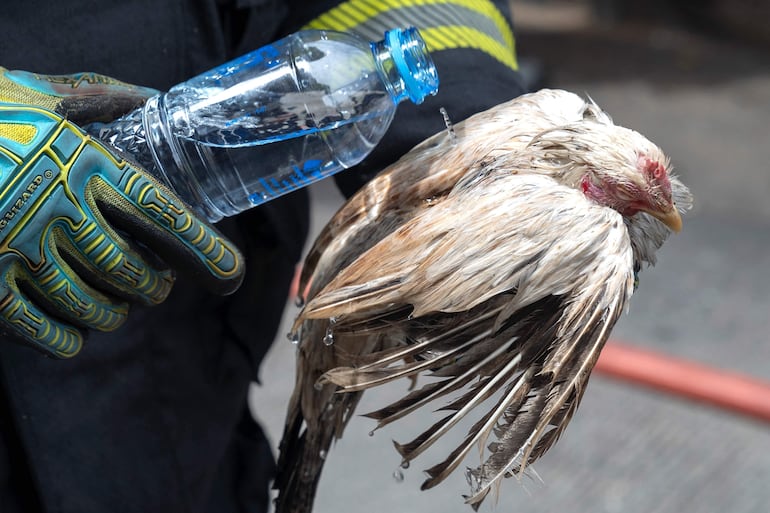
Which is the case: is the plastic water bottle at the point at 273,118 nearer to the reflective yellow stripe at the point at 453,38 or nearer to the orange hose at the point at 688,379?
the reflective yellow stripe at the point at 453,38

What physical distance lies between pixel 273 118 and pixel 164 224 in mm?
265

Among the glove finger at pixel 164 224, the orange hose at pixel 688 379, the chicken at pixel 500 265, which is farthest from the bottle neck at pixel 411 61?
the orange hose at pixel 688 379

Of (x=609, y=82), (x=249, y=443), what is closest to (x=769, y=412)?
(x=249, y=443)

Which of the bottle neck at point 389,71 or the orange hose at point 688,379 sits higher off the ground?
the bottle neck at point 389,71

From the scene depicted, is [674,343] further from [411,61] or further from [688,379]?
[411,61]

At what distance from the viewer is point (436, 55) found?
1503mm

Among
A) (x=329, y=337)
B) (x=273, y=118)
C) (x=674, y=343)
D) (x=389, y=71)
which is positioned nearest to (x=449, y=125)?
(x=389, y=71)

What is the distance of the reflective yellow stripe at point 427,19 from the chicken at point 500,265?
6.9 inches

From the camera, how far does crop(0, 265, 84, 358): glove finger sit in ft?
4.15

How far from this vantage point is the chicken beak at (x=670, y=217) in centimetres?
130

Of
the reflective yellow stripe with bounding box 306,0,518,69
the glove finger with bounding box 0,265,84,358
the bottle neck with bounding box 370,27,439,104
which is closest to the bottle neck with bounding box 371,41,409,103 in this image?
the bottle neck with bounding box 370,27,439,104

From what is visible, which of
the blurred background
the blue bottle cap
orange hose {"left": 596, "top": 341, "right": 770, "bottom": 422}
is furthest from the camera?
the blurred background

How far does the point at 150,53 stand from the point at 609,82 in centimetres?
620

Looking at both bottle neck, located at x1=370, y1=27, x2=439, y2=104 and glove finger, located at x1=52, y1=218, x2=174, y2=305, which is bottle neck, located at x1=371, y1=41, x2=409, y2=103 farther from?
glove finger, located at x1=52, y1=218, x2=174, y2=305
